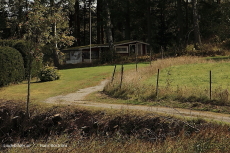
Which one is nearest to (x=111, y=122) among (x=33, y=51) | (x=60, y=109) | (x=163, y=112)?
(x=163, y=112)

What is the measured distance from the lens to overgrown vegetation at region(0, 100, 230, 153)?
27.0 ft

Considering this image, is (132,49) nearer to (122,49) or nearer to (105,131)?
(122,49)

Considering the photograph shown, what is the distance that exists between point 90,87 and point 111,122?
8422 millimetres

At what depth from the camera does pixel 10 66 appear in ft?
66.3

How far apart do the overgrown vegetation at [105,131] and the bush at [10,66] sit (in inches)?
259

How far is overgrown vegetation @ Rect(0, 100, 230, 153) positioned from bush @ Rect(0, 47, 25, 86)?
6582 mm

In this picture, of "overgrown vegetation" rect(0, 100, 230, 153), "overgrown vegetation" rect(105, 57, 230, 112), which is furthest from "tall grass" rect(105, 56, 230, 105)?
"overgrown vegetation" rect(0, 100, 230, 153)

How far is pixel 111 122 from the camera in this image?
34.6 ft

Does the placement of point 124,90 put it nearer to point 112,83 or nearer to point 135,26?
point 112,83

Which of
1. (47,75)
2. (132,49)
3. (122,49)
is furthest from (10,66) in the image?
(132,49)

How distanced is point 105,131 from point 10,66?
1284cm

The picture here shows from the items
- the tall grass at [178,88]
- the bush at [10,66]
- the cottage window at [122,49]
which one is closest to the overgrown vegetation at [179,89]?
the tall grass at [178,88]

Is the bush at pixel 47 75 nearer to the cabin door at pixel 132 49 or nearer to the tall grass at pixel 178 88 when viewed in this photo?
the tall grass at pixel 178 88

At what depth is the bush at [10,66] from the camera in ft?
63.7
